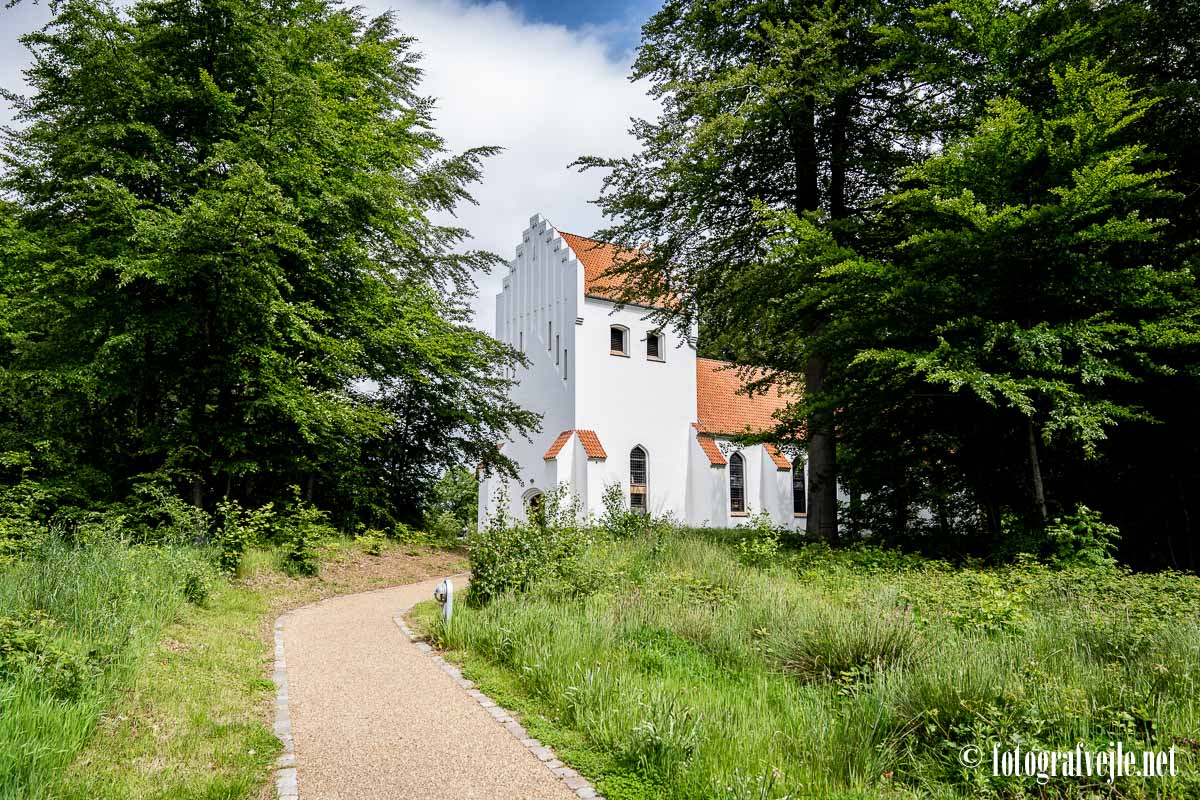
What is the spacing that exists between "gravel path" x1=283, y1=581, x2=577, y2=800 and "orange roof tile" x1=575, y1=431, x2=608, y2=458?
59.3ft

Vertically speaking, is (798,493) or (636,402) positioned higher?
(636,402)

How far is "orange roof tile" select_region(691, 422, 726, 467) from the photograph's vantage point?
96.5ft

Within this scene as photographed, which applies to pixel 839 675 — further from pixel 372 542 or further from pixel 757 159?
pixel 372 542

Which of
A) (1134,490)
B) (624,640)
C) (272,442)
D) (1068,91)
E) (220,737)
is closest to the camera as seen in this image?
(220,737)

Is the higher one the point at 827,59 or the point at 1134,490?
the point at 827,59

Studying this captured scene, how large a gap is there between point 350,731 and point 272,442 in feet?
34.9

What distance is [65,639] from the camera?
5.78m

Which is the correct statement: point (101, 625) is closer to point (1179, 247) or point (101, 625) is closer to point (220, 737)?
point (220, 737)

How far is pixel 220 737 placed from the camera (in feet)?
17.1

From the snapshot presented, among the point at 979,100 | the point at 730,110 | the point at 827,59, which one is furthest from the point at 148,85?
the point at 979,100

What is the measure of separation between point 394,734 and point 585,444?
21.5m

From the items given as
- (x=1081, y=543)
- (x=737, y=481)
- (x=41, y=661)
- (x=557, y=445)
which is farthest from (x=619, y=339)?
(x=41, y=661)

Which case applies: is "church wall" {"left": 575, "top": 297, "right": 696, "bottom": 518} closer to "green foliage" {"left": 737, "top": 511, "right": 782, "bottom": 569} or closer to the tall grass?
"green foliage" {"left": 737, "top": 511, "right": 782, "bottom": 569}

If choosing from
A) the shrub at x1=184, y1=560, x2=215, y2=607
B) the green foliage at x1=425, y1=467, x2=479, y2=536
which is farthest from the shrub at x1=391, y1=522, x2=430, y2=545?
the shrub at x1=184, y1=560, x2=215, y2=607
